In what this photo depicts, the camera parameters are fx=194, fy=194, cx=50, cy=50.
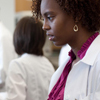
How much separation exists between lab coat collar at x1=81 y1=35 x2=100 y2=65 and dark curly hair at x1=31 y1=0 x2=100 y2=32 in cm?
8

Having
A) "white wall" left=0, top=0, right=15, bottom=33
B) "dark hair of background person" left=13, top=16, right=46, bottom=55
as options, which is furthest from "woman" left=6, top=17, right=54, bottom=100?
"white wall" left=0, top=0, right=15, bottom=33

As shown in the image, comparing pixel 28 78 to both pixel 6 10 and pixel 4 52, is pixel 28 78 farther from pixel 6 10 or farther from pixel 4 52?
pixel 6 10

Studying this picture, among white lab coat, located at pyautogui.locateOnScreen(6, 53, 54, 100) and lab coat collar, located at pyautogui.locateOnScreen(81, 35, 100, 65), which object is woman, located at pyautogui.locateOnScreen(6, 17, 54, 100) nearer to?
white lab coat, located at pyautogui.locateOnScreen(6, 53, 54, 100)

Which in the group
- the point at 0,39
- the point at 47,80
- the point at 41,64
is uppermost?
the point at 0,39

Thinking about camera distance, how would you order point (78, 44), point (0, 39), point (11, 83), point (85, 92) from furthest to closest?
point (0, 39) → point (11, 83) → point (78, 44) → point (85, 92)

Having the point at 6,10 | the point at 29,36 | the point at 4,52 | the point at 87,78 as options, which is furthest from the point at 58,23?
the point at 6,10

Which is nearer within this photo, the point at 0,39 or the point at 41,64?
the point at 41,64

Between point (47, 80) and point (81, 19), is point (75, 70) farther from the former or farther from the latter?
point (47, 80)

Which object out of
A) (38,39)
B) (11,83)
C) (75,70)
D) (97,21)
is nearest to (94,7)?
(97,21)

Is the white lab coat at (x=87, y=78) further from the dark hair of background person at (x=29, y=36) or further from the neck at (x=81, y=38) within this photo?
the dark hair of background person at (x=29, y=36)

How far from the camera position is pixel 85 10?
877mm

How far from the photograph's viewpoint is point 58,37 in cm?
87

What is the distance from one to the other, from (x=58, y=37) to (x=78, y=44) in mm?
106

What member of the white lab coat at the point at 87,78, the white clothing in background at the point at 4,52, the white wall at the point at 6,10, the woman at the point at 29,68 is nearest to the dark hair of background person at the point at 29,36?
the woman at the point at 29,68
